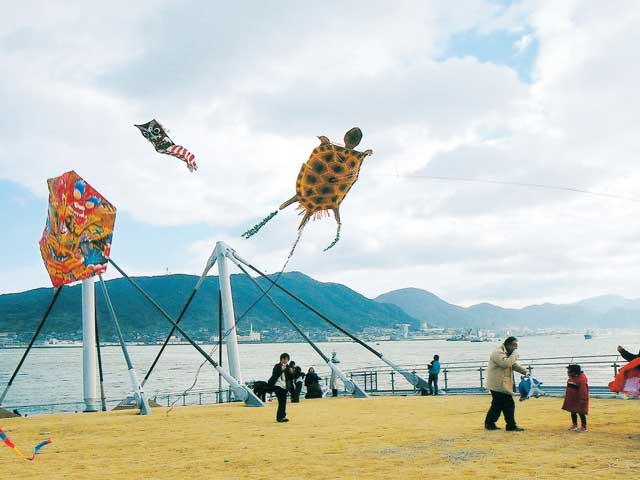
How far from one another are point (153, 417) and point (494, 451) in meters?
12.1

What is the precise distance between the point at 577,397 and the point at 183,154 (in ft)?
36.7

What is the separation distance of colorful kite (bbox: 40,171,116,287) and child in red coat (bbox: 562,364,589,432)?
16.9 metres

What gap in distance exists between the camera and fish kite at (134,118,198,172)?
16.8 metres

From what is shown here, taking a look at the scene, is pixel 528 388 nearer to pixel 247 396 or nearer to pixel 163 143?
pixel 247 396

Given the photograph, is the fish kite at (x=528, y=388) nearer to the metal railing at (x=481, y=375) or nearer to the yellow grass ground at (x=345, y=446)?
the yellow grass ground at (x=345, y=446)

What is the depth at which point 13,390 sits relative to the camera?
317 feet

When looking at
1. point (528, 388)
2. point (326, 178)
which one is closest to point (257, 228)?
point (326, 178)

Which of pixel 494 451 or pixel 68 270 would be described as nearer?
pixel 494 451

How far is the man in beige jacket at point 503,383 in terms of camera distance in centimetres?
1201

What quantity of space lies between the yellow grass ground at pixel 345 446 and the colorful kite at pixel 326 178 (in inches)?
192

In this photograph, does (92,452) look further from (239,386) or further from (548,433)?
(239,386)

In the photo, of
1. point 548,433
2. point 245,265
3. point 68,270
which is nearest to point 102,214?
point 68,270

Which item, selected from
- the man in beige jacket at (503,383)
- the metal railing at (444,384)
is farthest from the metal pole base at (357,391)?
the man in beige jacket at (503,383)

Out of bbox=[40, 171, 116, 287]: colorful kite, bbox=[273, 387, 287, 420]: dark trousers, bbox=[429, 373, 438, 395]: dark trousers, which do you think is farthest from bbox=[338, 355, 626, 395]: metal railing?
bbox=[40, 171, 116, 287]: colorful kite
